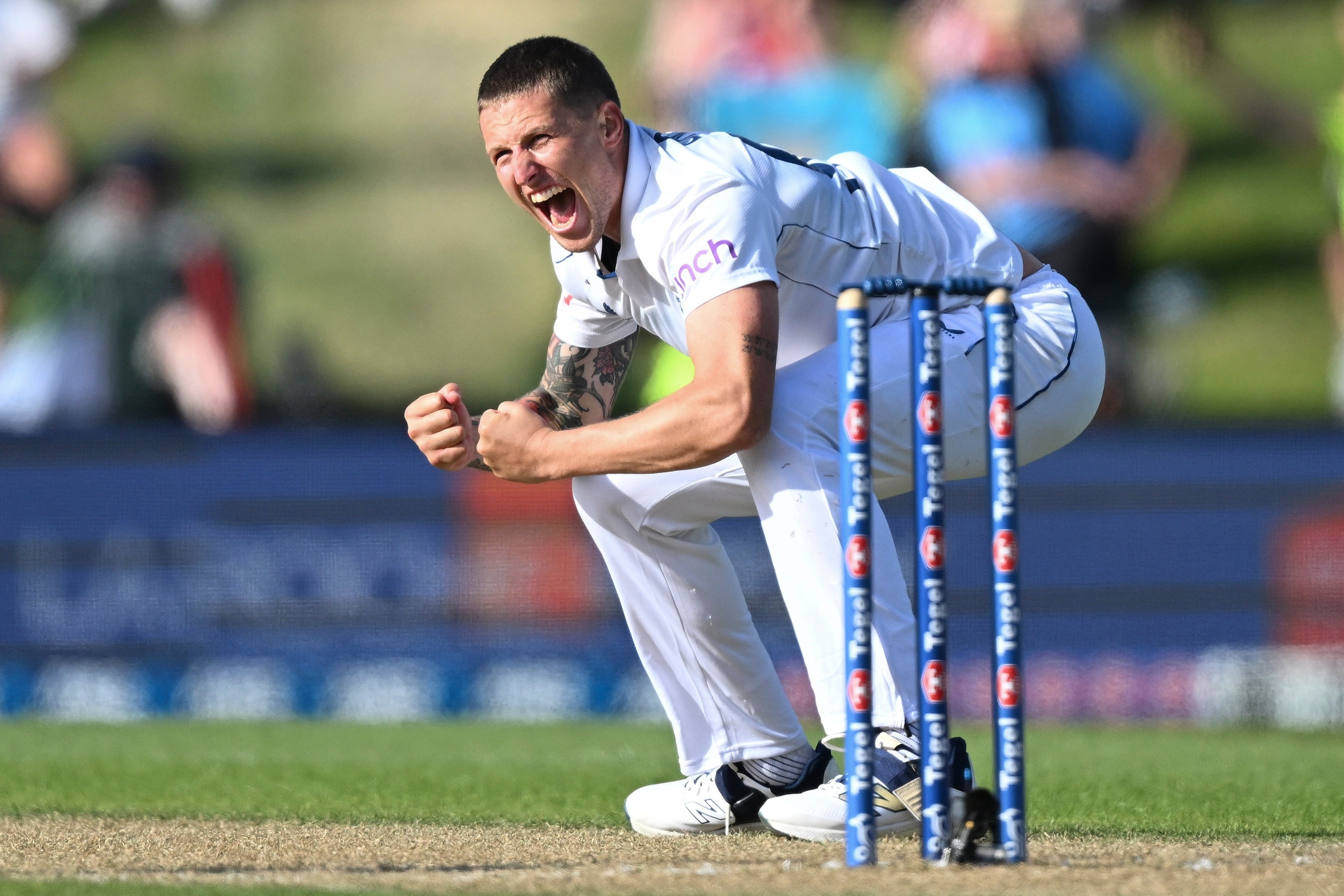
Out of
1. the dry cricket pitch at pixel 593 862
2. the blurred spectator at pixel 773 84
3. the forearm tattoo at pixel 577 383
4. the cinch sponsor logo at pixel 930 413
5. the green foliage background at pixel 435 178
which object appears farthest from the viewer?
the blurred spectator at pixel 773 84

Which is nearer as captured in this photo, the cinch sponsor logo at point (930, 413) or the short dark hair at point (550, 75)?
the cinch sponsor logo at point (930, 413)

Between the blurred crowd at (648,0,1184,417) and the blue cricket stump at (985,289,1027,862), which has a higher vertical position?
the blurred crowd at (648,0,1184,417)

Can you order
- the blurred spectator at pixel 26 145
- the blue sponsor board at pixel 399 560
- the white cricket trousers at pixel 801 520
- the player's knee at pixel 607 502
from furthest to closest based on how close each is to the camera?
the blurred spectator at pixel 26 145 → the blue sponsor board at pixel 399 560 → the player's knee at pixel 607 502 → the white cricket trousers at pixel 801 520

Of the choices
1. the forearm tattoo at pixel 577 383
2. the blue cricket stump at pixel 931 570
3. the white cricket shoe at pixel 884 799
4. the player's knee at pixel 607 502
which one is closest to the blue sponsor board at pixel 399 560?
the forearm tattoo at pixel 577 383

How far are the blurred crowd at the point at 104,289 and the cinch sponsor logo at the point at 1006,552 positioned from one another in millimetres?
9037

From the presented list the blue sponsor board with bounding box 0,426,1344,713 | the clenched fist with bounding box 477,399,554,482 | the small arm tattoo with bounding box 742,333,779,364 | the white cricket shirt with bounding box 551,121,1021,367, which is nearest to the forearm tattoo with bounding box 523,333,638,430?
the white cricket shirt with bounding box 551,121,1021,367

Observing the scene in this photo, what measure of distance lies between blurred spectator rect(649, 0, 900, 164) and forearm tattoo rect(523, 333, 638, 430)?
298 inches

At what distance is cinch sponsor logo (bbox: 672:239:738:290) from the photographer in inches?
144

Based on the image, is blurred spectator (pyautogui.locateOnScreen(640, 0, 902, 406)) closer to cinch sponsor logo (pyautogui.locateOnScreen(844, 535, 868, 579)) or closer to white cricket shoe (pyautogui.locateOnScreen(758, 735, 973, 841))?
white cricket shoe (pyautogui.locateOnScreen(758, 735, 973, 841))

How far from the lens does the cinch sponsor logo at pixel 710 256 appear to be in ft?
12.0

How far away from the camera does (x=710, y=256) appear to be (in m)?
3.67

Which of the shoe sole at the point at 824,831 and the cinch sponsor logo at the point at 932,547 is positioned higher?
the cinch sponsor logo at the point at 932,547

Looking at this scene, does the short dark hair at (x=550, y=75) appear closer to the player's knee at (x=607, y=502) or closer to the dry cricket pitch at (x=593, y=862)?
the player's knee at (x=607, y=502)

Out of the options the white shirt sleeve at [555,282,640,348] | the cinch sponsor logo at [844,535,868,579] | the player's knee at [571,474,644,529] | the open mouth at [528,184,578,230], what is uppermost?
the open mouth at [528,184,578,230]
